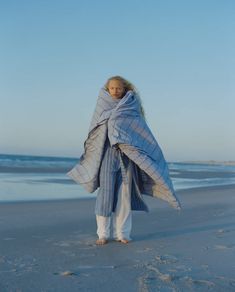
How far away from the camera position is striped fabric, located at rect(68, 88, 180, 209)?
4820mm

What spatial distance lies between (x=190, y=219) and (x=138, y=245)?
2226 mm

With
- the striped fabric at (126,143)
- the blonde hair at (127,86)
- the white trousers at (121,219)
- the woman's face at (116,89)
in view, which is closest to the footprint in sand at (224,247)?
the striped fabric at (126,143)

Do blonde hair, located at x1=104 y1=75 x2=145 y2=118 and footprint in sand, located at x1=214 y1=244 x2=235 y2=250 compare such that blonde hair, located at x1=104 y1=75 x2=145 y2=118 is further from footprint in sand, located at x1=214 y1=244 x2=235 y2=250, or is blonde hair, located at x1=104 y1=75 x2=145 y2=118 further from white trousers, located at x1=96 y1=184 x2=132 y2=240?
footprint in sand, located at x1=214 y1=244 x2=235 y2=250

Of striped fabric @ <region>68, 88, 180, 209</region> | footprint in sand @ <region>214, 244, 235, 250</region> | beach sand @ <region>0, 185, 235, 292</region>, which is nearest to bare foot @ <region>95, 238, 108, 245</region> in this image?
beach sand @ <region>0, 185, 235, 292</region>

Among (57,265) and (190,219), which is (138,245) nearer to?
(57,265)

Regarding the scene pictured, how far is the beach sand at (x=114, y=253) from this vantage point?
3184 millimetres

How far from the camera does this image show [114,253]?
4250 mm

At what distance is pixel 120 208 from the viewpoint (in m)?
4.95

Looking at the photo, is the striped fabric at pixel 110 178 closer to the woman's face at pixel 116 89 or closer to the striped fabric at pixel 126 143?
the striped fabric at pixel 126 143

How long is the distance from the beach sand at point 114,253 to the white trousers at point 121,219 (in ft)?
0.48

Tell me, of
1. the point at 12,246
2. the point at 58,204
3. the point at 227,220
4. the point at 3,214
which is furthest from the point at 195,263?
the point at 58,204

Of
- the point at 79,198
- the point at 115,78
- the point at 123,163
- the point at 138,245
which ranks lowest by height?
the point at 79,198

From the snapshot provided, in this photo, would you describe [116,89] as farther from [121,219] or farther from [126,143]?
[121,219]

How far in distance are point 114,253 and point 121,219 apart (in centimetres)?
74
